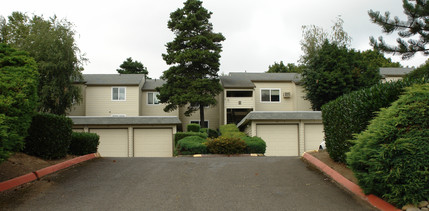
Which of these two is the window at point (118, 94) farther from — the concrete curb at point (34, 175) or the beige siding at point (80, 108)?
the concrete curb at point (34, 175)

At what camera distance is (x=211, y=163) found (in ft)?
36.9

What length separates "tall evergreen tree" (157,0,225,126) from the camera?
1239 inches

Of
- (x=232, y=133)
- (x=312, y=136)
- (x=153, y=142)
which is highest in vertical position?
(x=232, y=133)

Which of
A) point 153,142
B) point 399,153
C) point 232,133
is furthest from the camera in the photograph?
point 153,142

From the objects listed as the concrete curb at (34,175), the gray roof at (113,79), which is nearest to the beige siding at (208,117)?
the gray roof at (113,79)

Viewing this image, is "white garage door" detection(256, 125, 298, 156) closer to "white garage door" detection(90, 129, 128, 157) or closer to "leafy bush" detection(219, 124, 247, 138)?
"leafy bush" detection(219, 124, 247, 138)

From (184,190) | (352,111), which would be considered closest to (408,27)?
(352,111)

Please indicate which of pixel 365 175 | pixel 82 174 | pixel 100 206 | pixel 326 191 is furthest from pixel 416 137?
pixel 82 174

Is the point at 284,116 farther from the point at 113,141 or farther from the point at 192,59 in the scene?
the point at 113,141

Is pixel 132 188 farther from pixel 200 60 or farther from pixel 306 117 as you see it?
pixel 200 60

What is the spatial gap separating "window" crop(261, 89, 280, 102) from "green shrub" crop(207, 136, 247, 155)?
20289 millimetres

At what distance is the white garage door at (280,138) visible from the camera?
2462cm

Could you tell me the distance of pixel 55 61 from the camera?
3114 centimetres

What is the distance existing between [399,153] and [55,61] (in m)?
30.3
